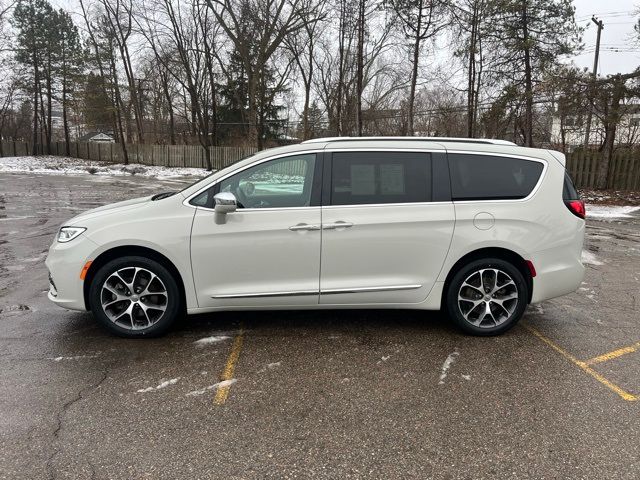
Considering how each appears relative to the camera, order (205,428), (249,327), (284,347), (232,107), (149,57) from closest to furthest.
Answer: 1. (205,428)
2. (284,347)
3. (249,327)
4. (149,57)
5. (232,107)

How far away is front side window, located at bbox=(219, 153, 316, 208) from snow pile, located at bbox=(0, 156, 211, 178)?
28.3 metres

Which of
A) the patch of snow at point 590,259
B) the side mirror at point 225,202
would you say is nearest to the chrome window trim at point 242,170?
the side mirror at point 225,202

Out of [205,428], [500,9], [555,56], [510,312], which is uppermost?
[500,9]

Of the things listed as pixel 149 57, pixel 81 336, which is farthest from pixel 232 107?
pixel 81 336

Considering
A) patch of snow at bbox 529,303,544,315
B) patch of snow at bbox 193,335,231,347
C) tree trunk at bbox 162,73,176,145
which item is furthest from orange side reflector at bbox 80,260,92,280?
tree trunk at bbox 162,73,176,145

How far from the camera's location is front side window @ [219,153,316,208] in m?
4.04

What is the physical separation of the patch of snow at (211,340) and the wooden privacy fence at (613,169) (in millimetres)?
19479

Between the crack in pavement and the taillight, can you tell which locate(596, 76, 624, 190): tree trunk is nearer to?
the taillight

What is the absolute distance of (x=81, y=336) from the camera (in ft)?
13.7

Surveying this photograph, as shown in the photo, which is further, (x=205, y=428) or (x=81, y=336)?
(x=81, y=336)

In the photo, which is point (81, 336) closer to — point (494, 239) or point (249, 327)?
point (249, 327)

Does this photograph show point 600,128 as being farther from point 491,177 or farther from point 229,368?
point 229,368

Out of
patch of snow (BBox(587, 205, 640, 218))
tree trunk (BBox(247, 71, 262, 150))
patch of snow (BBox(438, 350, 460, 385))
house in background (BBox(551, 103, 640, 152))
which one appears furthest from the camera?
tree trunk (BBox(247, 71, 262, 150))

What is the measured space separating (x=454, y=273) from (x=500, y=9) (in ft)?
63.8
